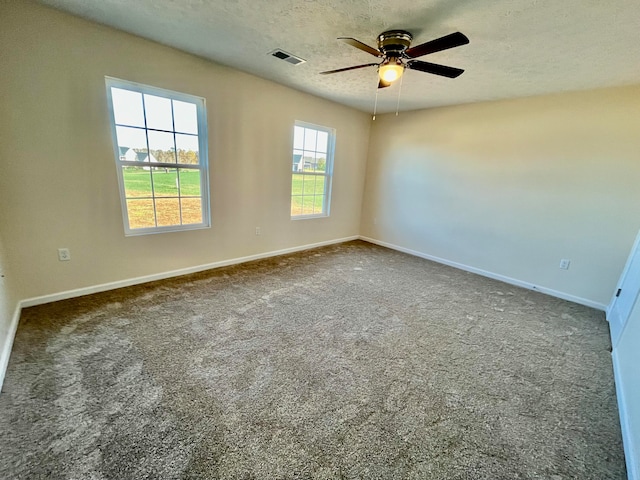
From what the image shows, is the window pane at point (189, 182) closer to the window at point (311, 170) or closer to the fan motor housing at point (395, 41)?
the window at point (311, 170)

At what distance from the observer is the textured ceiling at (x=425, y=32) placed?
5.72 ft

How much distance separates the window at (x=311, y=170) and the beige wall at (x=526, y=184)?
1.16m

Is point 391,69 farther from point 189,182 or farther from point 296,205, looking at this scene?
point 296,205

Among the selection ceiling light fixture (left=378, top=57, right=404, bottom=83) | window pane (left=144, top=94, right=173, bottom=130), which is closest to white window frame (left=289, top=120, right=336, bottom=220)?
window pane (left=144, top=94, right=173, bottom=130)

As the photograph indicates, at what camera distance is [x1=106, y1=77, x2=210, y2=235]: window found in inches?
105

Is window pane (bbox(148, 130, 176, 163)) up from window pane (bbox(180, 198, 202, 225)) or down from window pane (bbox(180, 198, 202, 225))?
up

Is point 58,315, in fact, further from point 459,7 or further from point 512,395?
point 459,7

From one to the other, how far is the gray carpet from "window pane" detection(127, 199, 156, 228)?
689mm

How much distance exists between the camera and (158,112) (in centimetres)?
284

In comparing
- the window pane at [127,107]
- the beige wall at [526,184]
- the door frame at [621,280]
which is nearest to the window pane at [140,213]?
the window pane at [127,107]

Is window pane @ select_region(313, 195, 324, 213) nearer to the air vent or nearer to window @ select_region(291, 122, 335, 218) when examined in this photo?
window @ select_region(291, 122, 335, 218)

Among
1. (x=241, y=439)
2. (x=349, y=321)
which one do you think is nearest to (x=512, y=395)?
(x=349, y=321)

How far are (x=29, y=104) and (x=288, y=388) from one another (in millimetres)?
2994

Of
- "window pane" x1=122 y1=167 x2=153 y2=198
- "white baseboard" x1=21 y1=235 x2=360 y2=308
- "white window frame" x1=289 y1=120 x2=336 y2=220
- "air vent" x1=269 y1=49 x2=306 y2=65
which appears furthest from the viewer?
"white window frame" x1=289 y1=120 x2=336 y2=220
